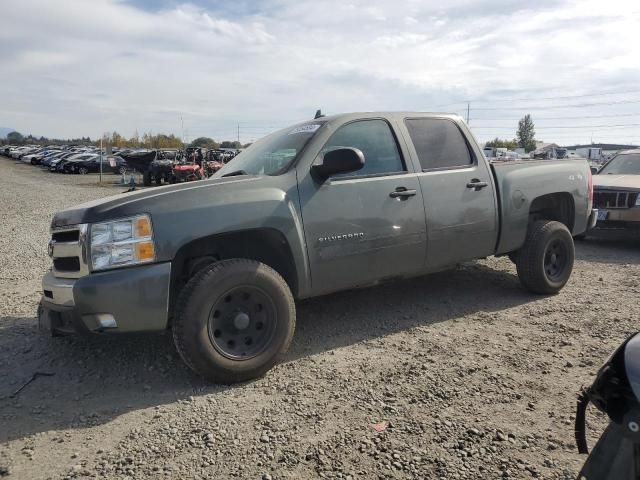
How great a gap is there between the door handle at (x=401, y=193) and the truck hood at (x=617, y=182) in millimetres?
5549

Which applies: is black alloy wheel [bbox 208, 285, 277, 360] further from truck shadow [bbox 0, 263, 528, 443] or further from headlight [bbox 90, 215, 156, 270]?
headlight [bbox 90, 215, 156, 270]

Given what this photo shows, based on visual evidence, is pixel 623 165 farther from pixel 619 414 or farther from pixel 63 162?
pixel 63 162

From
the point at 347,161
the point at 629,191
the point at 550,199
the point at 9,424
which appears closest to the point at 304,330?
the point at 347,161

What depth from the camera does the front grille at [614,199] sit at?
8078 mm

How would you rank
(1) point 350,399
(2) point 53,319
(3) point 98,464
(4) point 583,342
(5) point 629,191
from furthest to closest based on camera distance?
1. (5) point 629,191
2. (4) point 583,342
3. (2) point 53,319
4. (1) point 350,399
5. (3) point 98,464

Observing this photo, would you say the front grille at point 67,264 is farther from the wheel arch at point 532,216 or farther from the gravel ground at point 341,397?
the wheel arch at point 532,216

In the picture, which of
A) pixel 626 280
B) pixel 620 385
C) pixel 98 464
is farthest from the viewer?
pixel 626 280

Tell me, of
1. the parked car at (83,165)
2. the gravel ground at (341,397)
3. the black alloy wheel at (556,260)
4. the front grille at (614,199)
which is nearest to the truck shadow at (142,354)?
the gravel ground at (341,397)

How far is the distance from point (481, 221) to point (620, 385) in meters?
3.40

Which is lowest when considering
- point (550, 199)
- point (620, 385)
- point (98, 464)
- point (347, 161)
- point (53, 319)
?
point (98, 464)

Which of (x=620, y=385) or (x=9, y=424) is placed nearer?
(x=620, y=385)

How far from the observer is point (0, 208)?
1460cm

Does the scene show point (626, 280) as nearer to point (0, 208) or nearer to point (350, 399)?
point (350, 399)

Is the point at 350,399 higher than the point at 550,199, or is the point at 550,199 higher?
the point at 550,199
